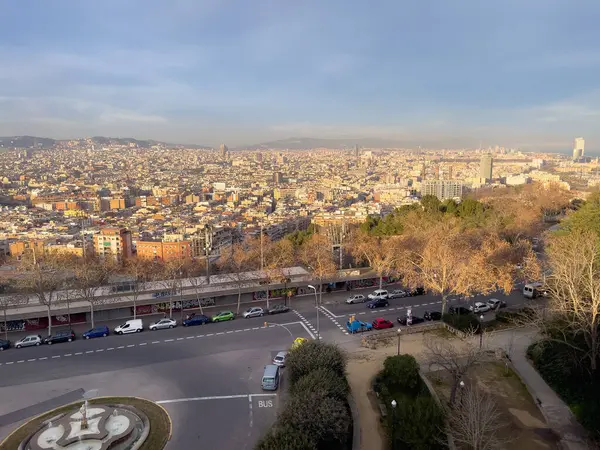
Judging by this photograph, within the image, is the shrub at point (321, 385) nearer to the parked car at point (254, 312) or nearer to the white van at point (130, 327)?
the parked car at point (254, 312)

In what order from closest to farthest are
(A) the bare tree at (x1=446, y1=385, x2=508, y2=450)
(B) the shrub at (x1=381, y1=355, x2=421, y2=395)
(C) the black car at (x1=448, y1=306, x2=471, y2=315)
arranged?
1. (A) the bare tree at (x1=446, y1=385, x2=508, y2=450)
2. (B) the shrub at (x1=381, y1=355, x2=421, y2=395)
3. (C) the black car at (x1=448, y1=306, x2=471, y2=315)

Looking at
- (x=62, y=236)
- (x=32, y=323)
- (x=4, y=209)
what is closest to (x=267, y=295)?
(x=32, y=323)

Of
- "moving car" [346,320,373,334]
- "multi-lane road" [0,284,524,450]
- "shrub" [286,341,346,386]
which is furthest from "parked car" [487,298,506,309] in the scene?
"shrub" [286,341,346,386]

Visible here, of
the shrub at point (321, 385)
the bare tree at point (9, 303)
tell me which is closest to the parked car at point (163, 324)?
the bare tree at point (9, 303)

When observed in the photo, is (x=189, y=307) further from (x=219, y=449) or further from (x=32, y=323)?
(x=219, y=449)

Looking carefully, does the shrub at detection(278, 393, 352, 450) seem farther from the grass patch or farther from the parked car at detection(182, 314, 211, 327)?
the parked car at detection(182, 314, 211, 327)

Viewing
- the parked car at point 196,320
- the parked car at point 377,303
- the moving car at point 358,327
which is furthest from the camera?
the parked car at point 377,303
